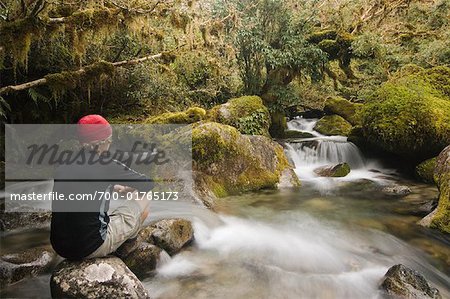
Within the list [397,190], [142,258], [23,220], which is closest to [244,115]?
[397,190]

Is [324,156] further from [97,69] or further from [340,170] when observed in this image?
[97,69]

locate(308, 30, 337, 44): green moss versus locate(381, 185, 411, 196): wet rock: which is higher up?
locate(308, 30, 337, 44): green moss

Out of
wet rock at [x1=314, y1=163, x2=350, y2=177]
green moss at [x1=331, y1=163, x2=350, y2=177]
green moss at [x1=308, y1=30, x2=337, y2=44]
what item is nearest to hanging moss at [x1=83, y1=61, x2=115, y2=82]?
wet rock at [x1=314, y1=163, x2=350, y2=177]

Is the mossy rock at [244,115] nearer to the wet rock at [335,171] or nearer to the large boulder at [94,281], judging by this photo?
the wet rock at [335,171]

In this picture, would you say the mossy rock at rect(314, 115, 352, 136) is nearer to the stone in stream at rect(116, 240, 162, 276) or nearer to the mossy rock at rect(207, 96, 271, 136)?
the mossy rock at rect(207, 96, 271, 136)

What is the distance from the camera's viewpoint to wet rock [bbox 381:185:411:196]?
24.7ft

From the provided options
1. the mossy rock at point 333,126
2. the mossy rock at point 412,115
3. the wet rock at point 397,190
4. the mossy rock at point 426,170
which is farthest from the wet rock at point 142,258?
the mossy rock at point 333,126

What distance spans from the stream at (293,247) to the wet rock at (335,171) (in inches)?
60.6

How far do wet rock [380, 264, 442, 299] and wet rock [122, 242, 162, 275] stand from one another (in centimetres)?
261

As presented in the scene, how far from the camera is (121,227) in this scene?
3480 millimetres

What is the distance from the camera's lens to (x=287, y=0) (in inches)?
477

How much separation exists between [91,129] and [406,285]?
357cm

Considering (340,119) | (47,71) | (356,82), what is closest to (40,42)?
(47,71)

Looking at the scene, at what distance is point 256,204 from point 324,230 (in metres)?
1.57
